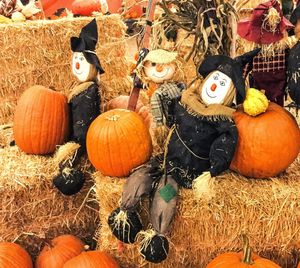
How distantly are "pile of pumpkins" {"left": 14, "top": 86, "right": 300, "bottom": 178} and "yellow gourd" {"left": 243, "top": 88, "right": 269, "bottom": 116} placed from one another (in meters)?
0.04

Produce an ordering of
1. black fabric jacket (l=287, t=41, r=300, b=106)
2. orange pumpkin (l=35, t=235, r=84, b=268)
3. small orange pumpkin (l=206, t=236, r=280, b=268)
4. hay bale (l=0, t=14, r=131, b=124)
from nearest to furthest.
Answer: small orange pumpkin (l=206, t=236, r=280, b=268) < black fabric jacket (l=287, t=41, r=300, b=106) < orange pumpkin (l=35, t=235, r=84, b=268) < hay bale (l=0, t=14, r=131, b=124)

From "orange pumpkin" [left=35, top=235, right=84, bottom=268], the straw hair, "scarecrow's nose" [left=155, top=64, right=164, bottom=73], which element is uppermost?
the straw hair

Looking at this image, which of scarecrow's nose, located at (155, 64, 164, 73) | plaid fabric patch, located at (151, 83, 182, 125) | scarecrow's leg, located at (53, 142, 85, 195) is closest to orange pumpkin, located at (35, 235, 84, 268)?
scarecrow's leg, located at (53, 142, 85, 195)

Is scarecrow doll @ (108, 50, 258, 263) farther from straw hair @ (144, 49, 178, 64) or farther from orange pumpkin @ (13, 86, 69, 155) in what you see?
orange pumpkin @ (13, 86, 69, 155)

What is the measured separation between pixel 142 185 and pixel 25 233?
839 mm

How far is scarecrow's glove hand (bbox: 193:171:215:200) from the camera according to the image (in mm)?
Answer: 1981

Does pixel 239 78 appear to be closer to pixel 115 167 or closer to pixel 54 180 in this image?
pixel 115 167

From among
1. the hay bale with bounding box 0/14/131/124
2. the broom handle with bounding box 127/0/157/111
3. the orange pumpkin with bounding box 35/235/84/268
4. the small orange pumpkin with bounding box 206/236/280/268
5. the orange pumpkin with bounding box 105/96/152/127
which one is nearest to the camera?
the small orange pumpkin with bounding box 206/236/280/268

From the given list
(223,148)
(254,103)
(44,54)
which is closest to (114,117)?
(223,148)

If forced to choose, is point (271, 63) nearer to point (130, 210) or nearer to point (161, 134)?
point (161, 134)

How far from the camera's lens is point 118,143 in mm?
2217

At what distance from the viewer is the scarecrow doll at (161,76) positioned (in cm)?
227

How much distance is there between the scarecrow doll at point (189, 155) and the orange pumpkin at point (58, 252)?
428 mm

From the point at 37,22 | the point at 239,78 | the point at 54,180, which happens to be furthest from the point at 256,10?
the point at 37,22
